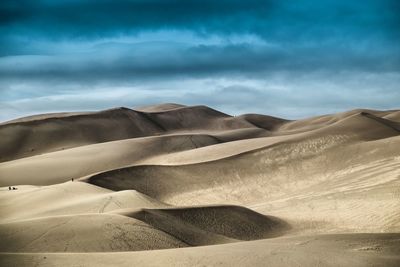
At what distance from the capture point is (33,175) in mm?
33219

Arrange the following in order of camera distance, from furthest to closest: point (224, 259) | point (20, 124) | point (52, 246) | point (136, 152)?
1. point (20, 124)
2. point (136, 152)
3. point (52, 246)
4. point (224, 259)

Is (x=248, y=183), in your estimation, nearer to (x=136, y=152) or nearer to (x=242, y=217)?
(x=242, y=217)

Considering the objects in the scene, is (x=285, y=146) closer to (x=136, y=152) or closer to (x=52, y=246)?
(x=136, y=152)

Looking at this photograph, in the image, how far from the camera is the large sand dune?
8.84 m

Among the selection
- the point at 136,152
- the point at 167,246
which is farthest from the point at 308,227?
the point at 136,152

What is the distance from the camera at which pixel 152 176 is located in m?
28.8

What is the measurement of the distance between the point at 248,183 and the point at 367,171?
6585mm

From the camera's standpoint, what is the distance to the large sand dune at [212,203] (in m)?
8.84

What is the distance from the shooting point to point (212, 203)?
25141mm

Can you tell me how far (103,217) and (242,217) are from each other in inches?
235

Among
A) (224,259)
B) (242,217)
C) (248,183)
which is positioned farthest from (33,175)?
(224,259)

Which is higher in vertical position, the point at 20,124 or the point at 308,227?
the point at 20,124

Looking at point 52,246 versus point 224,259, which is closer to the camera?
point 224,259

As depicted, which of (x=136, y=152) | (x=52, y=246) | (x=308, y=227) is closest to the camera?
(x=52, y=246)
